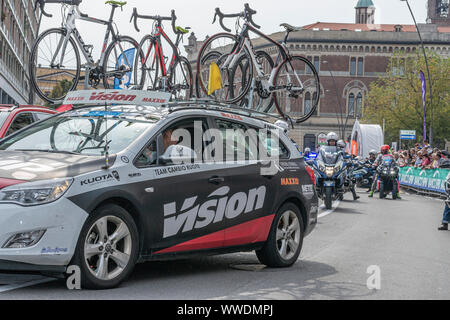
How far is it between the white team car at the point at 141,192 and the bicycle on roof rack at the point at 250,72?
2.55 m

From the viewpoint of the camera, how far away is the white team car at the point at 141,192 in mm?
6219

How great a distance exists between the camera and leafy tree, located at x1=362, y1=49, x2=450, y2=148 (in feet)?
224

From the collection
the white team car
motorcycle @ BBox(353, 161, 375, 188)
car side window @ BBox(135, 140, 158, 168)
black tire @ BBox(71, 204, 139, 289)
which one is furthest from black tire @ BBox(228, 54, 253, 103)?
motorcycle @ BBox(353, 161, 375, 188)

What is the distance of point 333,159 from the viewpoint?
68.7 ft

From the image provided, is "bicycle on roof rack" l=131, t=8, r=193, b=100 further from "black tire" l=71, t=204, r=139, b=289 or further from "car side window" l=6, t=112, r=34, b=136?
"black tire" l=71, t=204, r=139, b=289

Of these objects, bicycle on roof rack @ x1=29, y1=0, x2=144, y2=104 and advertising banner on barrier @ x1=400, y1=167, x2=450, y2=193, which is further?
advertising banner on barrier @ x1=400, y1=167, x2=450, y2=193

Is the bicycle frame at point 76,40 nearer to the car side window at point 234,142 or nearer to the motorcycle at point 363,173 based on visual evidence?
the car side window at point 234,142

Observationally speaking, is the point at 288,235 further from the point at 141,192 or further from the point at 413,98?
the point at 413,98

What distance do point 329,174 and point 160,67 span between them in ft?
29.9

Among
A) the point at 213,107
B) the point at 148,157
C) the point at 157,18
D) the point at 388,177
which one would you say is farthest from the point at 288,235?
the point at 388,177

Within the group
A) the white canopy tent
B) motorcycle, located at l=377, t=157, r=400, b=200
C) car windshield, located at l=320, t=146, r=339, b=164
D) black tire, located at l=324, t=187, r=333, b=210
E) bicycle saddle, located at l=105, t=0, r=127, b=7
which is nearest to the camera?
bicycle saddle, located at l=105, t=0, r=127, b=7

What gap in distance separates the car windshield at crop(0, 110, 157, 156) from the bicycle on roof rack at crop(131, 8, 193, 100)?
3.89 metres
